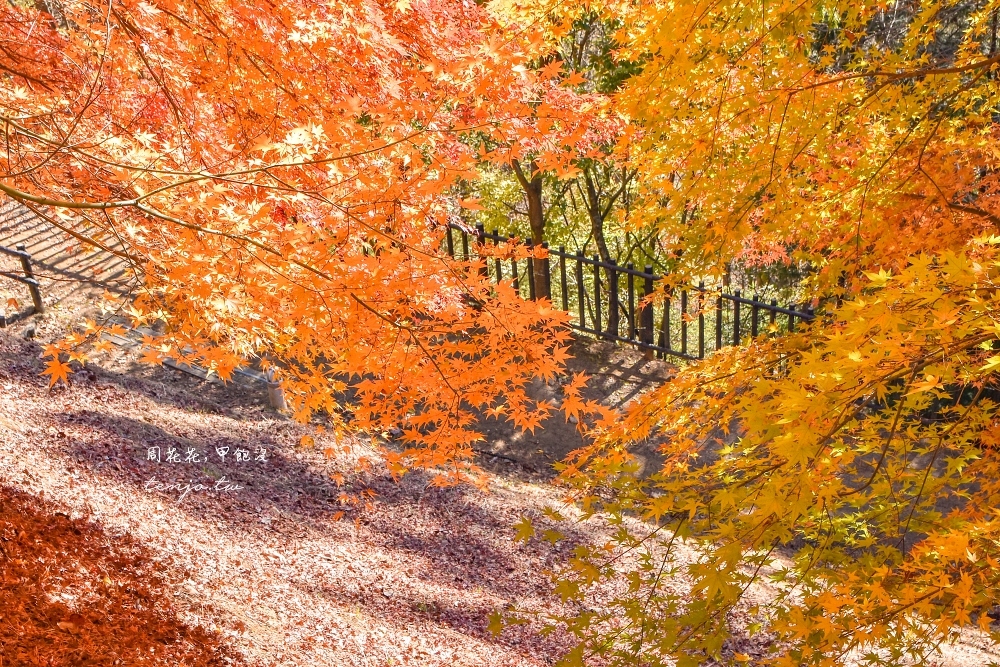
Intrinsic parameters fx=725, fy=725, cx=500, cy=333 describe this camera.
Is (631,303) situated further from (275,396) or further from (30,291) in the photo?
(30,291)

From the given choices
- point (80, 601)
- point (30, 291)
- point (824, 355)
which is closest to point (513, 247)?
point (824, 355)

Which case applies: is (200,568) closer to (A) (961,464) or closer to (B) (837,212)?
(A) (961,464)

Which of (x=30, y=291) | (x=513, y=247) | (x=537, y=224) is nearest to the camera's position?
(x=513, y=247)

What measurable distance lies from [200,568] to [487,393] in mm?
2634

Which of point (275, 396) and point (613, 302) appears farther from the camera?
point (613, 302)

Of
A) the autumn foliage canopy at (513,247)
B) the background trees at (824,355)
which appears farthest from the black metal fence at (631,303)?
the autumn foliage canopy at (513,247)

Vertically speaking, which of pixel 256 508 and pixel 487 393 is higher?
pixel 487 393

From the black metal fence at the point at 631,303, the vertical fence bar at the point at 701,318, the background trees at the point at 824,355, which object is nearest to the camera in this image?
the background trees at the point at 824,355

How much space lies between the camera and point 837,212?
5.10m

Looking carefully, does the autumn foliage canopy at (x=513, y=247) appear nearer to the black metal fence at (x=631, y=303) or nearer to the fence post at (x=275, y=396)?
the black metal fence at (x=631, y=303)

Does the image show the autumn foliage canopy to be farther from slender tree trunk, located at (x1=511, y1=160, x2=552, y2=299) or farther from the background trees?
slender tree trunk, located at (x1=511, y1=160, x2=552, y2=299)

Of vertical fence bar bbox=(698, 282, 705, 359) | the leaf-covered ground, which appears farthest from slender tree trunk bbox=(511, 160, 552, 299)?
the leaf-covered ground

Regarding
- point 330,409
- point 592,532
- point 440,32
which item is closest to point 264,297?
point 330,409

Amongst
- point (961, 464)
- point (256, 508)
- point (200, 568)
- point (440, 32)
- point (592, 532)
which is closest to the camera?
point (961, 464)
